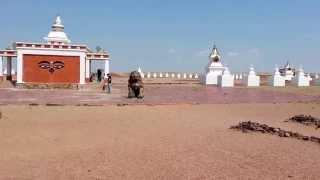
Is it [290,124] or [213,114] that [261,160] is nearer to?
[290,124]

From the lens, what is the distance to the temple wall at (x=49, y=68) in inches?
1422

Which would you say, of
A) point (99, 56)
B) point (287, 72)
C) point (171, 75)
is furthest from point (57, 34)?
point (171, 75)

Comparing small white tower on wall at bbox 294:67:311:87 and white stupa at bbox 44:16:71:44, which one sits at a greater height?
white stupa at bbox 44:16:71:44

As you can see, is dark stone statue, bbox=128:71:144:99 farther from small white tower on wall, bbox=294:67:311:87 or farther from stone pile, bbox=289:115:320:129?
small white tower on wall, bbox=294:67:311:87

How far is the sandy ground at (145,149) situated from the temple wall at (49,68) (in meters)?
22.4

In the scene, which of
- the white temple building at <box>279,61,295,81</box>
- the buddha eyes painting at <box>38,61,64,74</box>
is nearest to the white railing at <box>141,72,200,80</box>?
the white temple building at <box>279,61,295,81</box>

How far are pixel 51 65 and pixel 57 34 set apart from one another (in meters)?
7.05

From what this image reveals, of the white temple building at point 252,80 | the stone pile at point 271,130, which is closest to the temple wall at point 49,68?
the white temple building at point 252,80

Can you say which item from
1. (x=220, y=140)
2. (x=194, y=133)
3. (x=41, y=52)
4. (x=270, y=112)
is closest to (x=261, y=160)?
(x=220, y=140)

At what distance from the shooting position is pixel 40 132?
427 inches

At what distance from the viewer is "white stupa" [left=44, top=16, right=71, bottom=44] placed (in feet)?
137

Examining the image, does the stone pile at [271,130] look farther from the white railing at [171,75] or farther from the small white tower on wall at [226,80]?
the white railing at [171,75]

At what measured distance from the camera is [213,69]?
4622cm

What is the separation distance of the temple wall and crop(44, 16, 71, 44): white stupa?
5.37 metres
